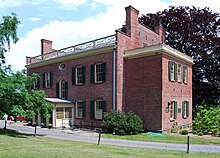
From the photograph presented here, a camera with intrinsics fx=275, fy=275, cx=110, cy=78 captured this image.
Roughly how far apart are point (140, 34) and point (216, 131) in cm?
1292

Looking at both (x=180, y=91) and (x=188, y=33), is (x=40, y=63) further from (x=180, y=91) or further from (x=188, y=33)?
(x=188, y=33)

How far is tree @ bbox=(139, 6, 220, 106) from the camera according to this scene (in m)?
33.4

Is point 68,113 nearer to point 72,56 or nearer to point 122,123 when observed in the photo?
point 72,56

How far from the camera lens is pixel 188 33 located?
113ft

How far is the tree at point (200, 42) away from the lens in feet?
110

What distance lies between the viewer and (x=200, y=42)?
3341 centimetres

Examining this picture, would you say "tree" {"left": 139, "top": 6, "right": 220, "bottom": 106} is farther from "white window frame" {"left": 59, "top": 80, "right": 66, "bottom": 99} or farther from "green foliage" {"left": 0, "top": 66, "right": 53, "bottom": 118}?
"green foliage" {"left": 0, "top": 66, "right": 53, "bottom": 118}

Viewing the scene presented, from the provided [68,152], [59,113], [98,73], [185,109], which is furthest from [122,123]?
[68,152]

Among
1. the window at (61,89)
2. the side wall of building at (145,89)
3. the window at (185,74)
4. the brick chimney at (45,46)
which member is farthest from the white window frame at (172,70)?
the brick chimney at (45,46)

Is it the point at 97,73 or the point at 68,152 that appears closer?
the point at 68,152

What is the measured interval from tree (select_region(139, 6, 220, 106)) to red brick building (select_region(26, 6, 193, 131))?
6.52 m

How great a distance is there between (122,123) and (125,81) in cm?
462

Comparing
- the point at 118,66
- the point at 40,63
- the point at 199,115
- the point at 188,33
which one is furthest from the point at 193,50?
the point at 40,63

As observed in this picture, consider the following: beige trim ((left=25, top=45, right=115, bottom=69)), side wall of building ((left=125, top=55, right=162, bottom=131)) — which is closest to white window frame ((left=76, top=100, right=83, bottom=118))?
beige trim ((left=25, top=45, right=115, bottom=69))
